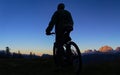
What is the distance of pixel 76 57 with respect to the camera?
1302cm

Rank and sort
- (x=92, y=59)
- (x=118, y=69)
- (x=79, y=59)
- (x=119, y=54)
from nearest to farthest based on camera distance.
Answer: (x=79, y=59)
(x=118, y=69)
(x=92, y=59)
(x=119, y=54)

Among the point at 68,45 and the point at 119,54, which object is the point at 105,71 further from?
the point at 119,54

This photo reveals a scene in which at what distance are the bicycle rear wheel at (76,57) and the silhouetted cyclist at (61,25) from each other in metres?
0.49

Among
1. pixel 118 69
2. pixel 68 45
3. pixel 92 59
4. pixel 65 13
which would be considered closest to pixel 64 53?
pixel 68 45

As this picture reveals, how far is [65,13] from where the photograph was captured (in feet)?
45.7

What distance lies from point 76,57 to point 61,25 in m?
1.40

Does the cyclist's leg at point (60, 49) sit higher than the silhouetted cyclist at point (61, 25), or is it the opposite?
the silhouetted cyclist at point (61, 25)

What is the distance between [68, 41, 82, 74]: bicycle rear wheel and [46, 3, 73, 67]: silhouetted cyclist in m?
0.49

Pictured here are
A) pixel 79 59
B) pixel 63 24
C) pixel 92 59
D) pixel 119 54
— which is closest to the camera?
pixel 79 59

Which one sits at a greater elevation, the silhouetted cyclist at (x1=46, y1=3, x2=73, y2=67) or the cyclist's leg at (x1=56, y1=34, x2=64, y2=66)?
the silhouetted cyclist at (x1=46, y1=3, x2=73, y2=67)

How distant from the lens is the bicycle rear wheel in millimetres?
12906

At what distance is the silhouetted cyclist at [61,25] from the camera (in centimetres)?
1363

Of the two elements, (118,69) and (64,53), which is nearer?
(64,53)

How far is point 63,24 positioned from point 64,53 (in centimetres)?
102
